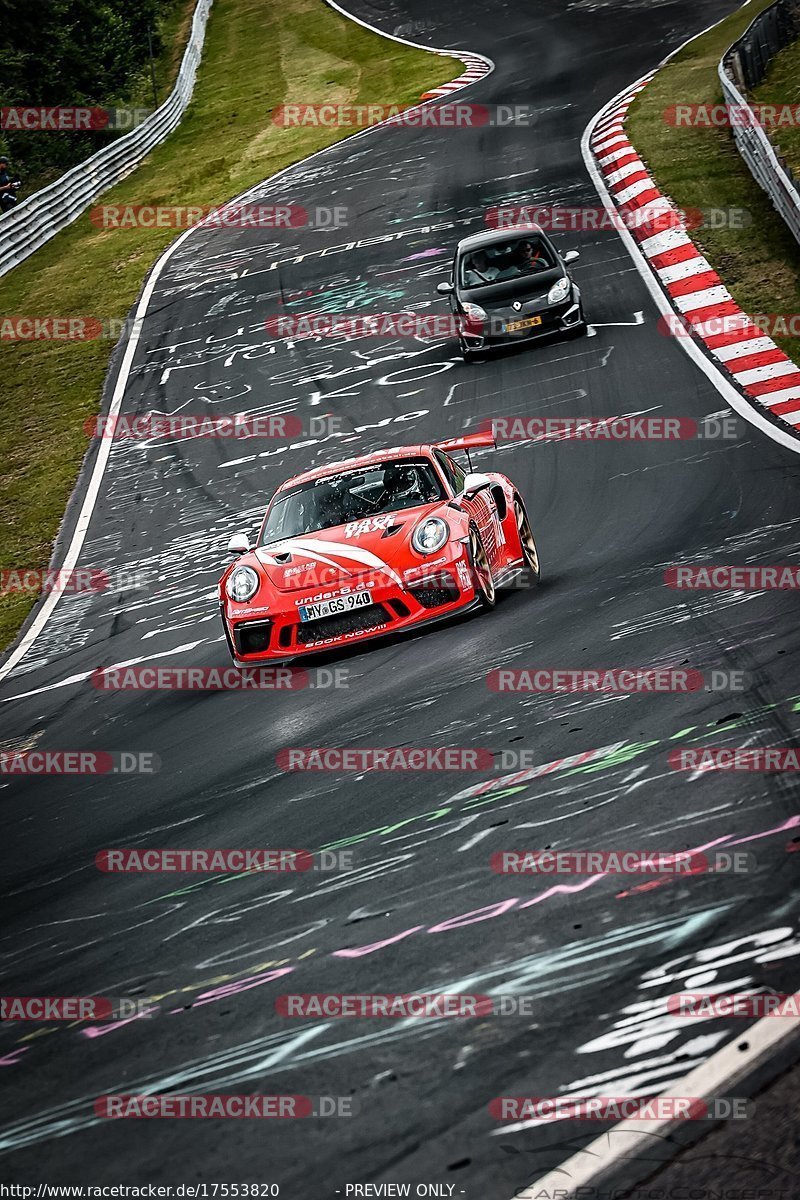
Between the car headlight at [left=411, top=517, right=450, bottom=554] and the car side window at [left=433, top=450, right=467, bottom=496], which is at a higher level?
the car side window at [left=433, top=450, right=467, bottom=496]

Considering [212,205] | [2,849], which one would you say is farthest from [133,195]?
[2,849]

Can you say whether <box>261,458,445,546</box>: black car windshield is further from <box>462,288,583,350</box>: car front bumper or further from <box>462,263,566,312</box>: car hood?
<box>462,263,566,312</box>: car hood

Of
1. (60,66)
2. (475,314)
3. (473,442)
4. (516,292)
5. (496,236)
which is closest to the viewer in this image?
(473,442)

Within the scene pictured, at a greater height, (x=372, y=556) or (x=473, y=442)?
(x=473, y=442)

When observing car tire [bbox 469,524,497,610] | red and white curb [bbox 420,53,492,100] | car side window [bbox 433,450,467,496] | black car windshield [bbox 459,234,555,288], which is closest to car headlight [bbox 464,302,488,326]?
black car windshield [bbox 459,234,555,288]

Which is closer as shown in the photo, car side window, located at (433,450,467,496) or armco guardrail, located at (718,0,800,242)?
car side window, located at (433,450,467,496)

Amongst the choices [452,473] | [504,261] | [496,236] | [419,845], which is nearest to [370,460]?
[452,473]

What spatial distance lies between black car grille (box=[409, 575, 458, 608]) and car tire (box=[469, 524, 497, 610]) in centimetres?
19

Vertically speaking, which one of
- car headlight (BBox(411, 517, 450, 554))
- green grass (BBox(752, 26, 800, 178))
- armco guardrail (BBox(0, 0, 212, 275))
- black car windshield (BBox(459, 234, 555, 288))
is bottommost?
car headlight (BBox(411, 517, 450, 554))

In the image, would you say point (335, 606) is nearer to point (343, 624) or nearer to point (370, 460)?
point (343, 624)

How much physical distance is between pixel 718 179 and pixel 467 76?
1555 cm

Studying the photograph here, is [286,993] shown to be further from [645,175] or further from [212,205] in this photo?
[212,205]

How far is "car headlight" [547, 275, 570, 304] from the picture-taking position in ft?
58.3

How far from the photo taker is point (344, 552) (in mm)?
8875
